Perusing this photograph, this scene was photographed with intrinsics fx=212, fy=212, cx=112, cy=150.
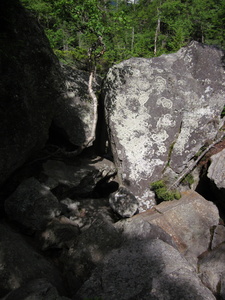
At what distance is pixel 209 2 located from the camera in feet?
77.0

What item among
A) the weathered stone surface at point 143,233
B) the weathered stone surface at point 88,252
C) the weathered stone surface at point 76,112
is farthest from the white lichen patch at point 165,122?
the weathered stone surface at point 88,252

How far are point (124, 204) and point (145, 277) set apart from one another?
2.98m

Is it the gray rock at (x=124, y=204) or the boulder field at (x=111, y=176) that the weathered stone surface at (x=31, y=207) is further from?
the gray rock at (x=124, y=204)

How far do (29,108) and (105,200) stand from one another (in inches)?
145

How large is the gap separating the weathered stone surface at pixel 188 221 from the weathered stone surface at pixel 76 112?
3.60m

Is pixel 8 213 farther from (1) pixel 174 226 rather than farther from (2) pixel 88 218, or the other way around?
(1) pixel 174 226

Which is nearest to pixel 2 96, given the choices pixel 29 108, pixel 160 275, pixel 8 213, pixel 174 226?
pixel 29 108

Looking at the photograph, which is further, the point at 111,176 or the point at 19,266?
the point at 111,176

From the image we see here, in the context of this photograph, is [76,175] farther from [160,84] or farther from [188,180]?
[160,84]

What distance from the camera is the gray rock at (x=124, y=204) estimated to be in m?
5.75

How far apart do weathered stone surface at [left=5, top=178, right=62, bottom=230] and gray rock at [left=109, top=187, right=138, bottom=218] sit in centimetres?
155

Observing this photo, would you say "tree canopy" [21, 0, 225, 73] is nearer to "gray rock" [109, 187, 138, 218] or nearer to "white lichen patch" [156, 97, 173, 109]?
"white lichen patch" [156, 97, 173, 109]

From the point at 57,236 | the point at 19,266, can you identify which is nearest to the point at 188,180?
the point at 57,236

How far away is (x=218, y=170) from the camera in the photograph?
5574 mm
